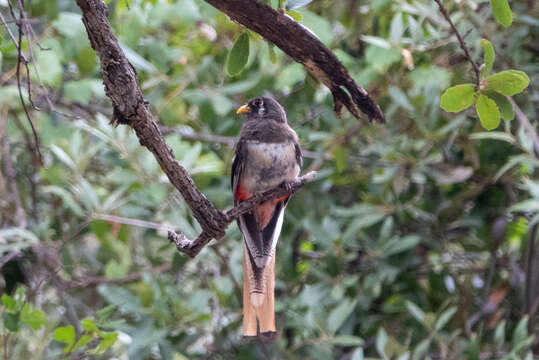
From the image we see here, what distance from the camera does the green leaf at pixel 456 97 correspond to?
6.27 ft

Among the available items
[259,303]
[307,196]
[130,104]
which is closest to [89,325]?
[259,303]

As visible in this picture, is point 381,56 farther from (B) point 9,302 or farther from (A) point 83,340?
(B) point 9,302

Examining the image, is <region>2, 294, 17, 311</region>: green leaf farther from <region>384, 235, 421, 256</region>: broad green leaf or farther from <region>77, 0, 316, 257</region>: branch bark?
<region>384, 235, 421, 256</region>: broad green leaf

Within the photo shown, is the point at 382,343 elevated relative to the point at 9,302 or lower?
lower

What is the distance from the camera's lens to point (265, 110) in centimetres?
366

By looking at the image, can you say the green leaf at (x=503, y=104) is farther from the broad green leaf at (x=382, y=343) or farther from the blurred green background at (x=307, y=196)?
the broad green leaf at (x=382, y=343)

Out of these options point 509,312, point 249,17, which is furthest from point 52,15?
point 509,312

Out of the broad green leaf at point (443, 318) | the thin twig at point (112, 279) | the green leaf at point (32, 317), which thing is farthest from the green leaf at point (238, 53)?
the thin twig at point (112, 279)

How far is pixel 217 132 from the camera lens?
15.3ft

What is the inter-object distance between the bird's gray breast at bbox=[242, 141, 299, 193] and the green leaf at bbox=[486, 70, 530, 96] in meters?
1.48

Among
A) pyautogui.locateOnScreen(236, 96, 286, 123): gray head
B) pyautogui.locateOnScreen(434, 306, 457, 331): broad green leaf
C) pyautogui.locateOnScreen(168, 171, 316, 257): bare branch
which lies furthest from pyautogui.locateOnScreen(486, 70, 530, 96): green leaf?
pyautogui.locateOnScreen(434, 306, 457, 331): broad green leaf

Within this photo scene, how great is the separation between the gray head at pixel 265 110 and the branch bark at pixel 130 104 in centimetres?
155

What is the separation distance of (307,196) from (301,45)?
2657 millimetres

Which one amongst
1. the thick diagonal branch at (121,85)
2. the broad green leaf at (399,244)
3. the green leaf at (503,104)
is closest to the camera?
the thick diagonal branch at (121,85)
